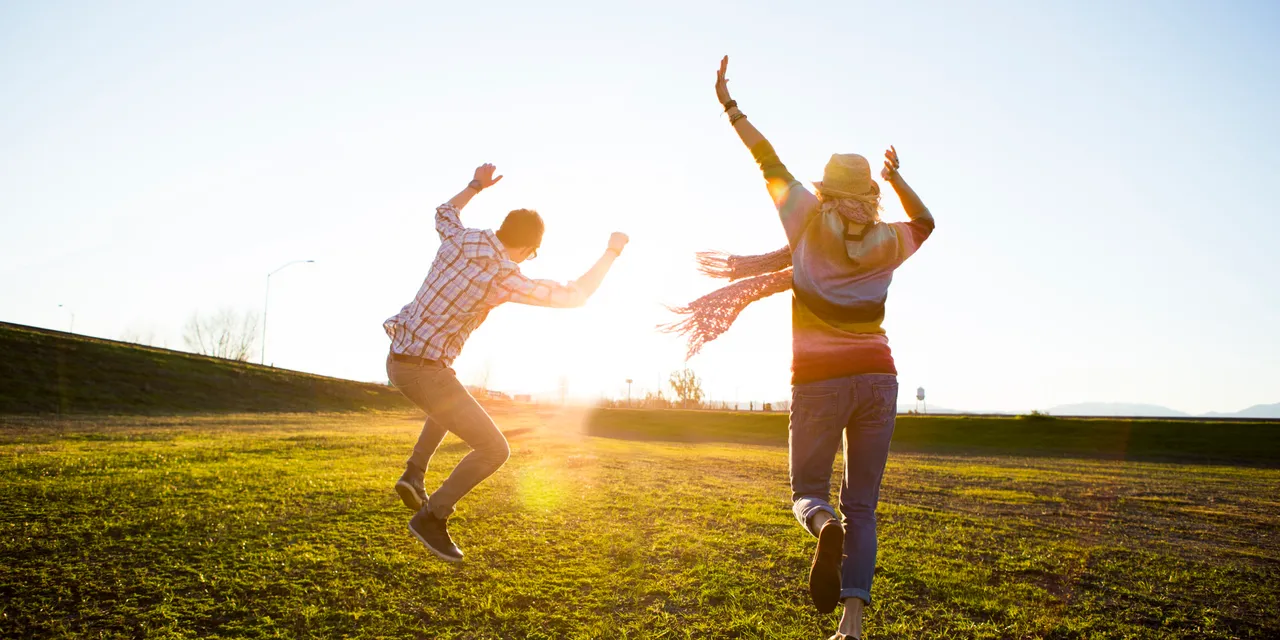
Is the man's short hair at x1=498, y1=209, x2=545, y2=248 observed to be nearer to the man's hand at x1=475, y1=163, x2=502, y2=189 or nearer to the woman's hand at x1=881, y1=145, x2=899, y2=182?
the man's hand at x1=475, y1=163, x2=502, y2=189

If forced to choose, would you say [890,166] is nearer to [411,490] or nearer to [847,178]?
[847,178]

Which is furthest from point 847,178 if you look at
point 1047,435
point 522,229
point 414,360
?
point 1047,435

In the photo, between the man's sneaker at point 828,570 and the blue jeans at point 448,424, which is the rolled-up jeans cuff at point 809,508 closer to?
the man's sneaker at point 828,570

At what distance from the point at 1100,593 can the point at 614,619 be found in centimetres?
446

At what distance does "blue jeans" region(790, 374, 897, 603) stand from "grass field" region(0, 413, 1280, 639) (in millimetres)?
1303

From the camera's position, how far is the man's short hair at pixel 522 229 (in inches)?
183

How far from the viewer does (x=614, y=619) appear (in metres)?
4.95

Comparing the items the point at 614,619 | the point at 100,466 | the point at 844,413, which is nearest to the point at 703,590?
the point at 614,619

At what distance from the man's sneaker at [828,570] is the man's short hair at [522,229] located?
8.69 ft

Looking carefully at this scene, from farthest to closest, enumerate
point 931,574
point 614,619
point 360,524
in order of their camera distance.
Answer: point 360,524 < point 931,574 < point 614,619

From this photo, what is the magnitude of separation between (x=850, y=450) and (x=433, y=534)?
10.1 ft

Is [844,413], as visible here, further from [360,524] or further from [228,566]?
[360,524]

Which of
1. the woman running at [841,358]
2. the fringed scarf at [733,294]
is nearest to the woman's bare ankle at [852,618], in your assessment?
the woman running at [841,358]

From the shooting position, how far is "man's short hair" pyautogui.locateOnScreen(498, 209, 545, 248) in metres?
4.65
